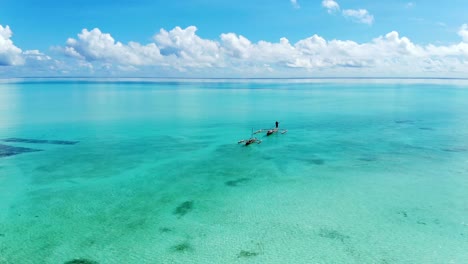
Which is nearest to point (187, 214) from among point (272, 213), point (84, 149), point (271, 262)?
point (272, 213)

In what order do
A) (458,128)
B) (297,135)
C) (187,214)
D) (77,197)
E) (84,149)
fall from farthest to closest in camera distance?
1. (458,128)
2. (297,135)
3. (84,149)
4. (77,197)
5. (187,214)

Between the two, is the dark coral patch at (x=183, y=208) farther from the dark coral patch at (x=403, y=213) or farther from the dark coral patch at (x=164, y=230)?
the dark coral patch at (x=403, y=213)

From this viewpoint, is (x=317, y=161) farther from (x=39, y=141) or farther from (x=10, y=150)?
(x=39, y=141)

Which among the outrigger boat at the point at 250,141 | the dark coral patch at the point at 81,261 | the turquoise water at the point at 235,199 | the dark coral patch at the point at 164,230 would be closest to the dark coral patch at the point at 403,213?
the turquoise water at the point at 235,199

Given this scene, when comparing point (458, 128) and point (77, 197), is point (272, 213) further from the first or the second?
point (458, 128)

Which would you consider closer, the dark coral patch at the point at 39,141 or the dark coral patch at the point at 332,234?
the dark coral patch at the point at 332,234

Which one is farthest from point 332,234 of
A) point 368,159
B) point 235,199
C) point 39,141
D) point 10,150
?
point 39,141

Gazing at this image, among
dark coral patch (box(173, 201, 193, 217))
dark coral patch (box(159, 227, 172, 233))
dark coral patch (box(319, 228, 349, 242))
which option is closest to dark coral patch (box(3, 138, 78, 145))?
dark coral patch (box(173, 201, 193, 217))

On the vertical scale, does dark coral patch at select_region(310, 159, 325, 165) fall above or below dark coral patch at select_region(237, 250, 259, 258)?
above

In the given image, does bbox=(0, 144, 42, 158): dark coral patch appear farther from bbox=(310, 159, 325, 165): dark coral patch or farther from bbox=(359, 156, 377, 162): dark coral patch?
bbox=(359, 156, 377, 162): dark coral patch
